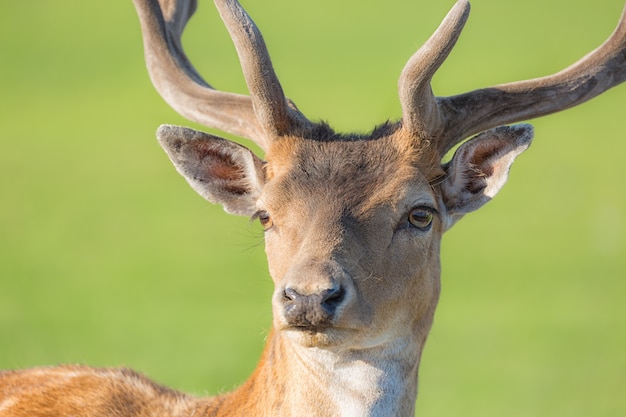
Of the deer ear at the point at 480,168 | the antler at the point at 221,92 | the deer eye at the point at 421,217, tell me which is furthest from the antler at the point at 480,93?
the antler at the point at 221,92

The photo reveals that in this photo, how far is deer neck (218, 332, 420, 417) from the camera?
7.68m

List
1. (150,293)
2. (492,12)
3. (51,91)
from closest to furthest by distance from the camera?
1. (150,293)
2. (51,91)
3. (492,12)

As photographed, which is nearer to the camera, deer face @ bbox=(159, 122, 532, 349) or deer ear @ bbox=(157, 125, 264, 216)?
deer face @ bbox=(159, 122, 532, 349)

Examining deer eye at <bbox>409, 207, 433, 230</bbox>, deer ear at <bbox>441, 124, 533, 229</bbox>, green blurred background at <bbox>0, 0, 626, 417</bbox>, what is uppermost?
green blurred background at <bbox>0, 0, 626, 417</bbox>

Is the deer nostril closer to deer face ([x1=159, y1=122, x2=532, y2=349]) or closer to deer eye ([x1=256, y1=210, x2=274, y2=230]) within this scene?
deer face ([x1=159, y1=122, x2=532, y2=349])

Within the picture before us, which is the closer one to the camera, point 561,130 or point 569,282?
point 569,282

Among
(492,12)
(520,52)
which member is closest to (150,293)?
(520,52)

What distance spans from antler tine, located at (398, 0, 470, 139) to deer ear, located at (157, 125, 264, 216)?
1.02m

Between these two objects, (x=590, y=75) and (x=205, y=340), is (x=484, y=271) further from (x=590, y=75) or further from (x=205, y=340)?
(x=590, y=75)

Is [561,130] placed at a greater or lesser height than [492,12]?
lesser

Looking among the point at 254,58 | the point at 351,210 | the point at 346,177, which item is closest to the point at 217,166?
the point at 254,58

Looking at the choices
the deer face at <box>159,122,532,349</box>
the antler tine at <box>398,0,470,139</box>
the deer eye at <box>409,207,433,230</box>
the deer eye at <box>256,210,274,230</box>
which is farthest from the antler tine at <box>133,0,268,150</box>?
the deer eye at <box>409,207,433,230</box>

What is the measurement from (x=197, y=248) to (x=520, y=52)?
18365mm

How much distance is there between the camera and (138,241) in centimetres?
2634
